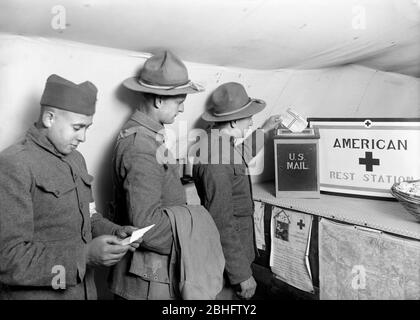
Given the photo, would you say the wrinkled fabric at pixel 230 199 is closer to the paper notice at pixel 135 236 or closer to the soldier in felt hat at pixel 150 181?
the soldier in felt hat at pixel 150 181

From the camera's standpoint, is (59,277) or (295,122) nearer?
(59,277)

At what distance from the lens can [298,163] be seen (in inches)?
51.8

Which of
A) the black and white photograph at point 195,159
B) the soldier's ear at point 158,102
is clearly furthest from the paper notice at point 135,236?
the soldier's ear at point 158,102

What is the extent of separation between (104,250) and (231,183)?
1.58 ft

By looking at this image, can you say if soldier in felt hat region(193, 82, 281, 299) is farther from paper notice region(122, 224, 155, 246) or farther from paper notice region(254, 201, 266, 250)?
paper notice region(122, 224, 155, 246)

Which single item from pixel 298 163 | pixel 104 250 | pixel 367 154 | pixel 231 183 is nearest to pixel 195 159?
pixel 231 183

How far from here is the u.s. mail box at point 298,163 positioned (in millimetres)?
1306

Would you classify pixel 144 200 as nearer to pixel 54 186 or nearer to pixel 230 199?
pixel 54 186

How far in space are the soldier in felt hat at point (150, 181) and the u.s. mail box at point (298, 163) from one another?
1.55 feet

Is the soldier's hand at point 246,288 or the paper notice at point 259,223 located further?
the paper notice at point 259,223

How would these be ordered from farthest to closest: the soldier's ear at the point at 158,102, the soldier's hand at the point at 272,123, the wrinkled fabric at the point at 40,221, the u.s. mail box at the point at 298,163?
the soldier's hand at the point at 272,123 → the u.s. mail box at the point at 298,163 → the soldier's ear at the point at 158,102 → the wrinkled fabric at the point at 40,221

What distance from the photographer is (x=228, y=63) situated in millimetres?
1292

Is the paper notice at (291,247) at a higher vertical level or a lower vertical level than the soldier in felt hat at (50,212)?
lower

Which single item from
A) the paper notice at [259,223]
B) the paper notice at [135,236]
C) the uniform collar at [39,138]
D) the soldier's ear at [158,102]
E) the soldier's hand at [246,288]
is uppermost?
the soldier's ear at [158,102]
